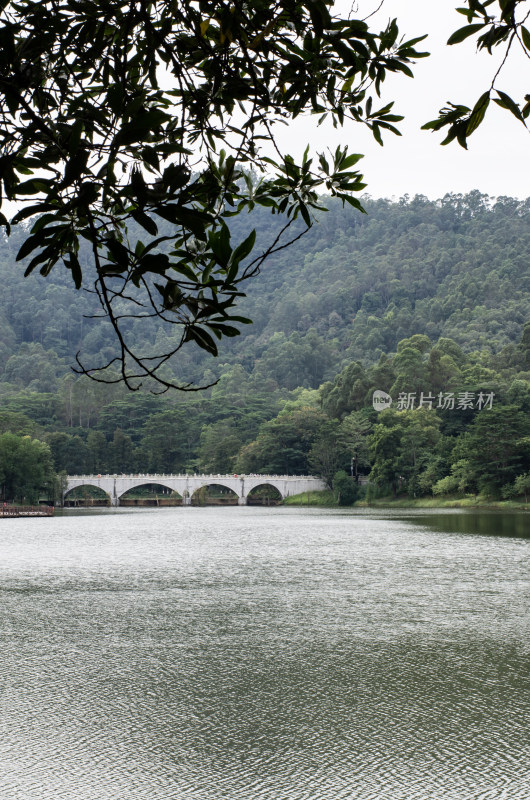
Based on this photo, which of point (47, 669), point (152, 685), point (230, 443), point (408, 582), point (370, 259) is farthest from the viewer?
point (370, 259)

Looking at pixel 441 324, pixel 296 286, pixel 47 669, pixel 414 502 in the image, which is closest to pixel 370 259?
pixel 296 286

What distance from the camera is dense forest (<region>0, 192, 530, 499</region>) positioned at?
188ft

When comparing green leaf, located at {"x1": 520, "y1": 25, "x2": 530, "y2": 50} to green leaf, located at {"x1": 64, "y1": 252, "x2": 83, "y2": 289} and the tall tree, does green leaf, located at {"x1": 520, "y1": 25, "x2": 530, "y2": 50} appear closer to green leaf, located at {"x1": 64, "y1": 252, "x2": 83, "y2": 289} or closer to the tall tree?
green leaf, located at {"x1": 64, "y1": 252, "x2": 83, "y2": 289}

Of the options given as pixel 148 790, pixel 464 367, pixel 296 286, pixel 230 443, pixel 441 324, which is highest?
pixel 296 286

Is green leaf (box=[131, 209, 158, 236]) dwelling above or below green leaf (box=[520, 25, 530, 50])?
below

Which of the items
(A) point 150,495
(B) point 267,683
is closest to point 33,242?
(B) point 267,683

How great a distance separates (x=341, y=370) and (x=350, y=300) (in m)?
23.2

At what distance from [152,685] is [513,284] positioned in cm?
10473

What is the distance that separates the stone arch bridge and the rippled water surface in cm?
4654

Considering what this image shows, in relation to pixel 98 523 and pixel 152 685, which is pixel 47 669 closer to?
pixel 152 685

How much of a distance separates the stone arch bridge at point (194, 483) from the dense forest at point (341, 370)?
1821 millimetres

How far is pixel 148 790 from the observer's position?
735 centimetres

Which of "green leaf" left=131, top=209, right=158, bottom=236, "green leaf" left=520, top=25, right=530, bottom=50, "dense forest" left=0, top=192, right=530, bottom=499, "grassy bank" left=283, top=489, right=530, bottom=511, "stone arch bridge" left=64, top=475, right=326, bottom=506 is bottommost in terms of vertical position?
"grassy bank" left=283, top=489, right=530, bottom=511

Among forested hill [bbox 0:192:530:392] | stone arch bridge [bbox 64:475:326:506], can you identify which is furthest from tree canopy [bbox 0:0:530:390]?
forested hill [bbox 0:192:530:392]
